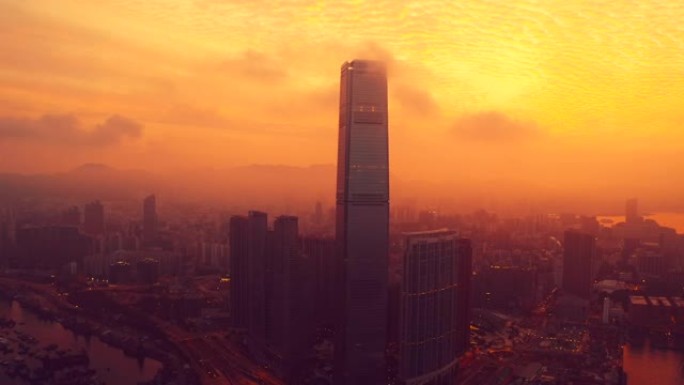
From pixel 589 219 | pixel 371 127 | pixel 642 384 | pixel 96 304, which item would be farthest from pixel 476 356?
pixel 589 219

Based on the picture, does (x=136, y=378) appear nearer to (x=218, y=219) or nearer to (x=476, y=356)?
(x=476, y=356)

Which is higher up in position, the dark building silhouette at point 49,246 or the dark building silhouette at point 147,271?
the dark building silhouette at point 49,246

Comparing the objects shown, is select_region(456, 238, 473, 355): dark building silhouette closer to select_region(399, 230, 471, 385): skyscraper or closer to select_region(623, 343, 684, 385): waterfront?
select_region(399, 230, 471, 385): skyscraper

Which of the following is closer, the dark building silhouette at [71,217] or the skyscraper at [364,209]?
the skyscraper at [364,209]

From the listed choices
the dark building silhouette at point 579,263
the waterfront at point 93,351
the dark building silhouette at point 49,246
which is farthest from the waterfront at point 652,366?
the dark building silhouette at point 49,246

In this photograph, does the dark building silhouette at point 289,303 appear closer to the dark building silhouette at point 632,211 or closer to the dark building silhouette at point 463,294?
the dark building silhouette at point 463,294

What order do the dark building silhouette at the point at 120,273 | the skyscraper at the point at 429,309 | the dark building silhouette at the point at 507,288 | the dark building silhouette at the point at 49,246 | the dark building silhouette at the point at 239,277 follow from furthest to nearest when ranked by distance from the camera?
the dark building silhouette at the point at 49,246, the dark building silhouette at the point at 120,273, the dark building silhouette at the point at 507,288, the dark building silhouette at the point at 239,277, the skyscraper at the point at 429,309
